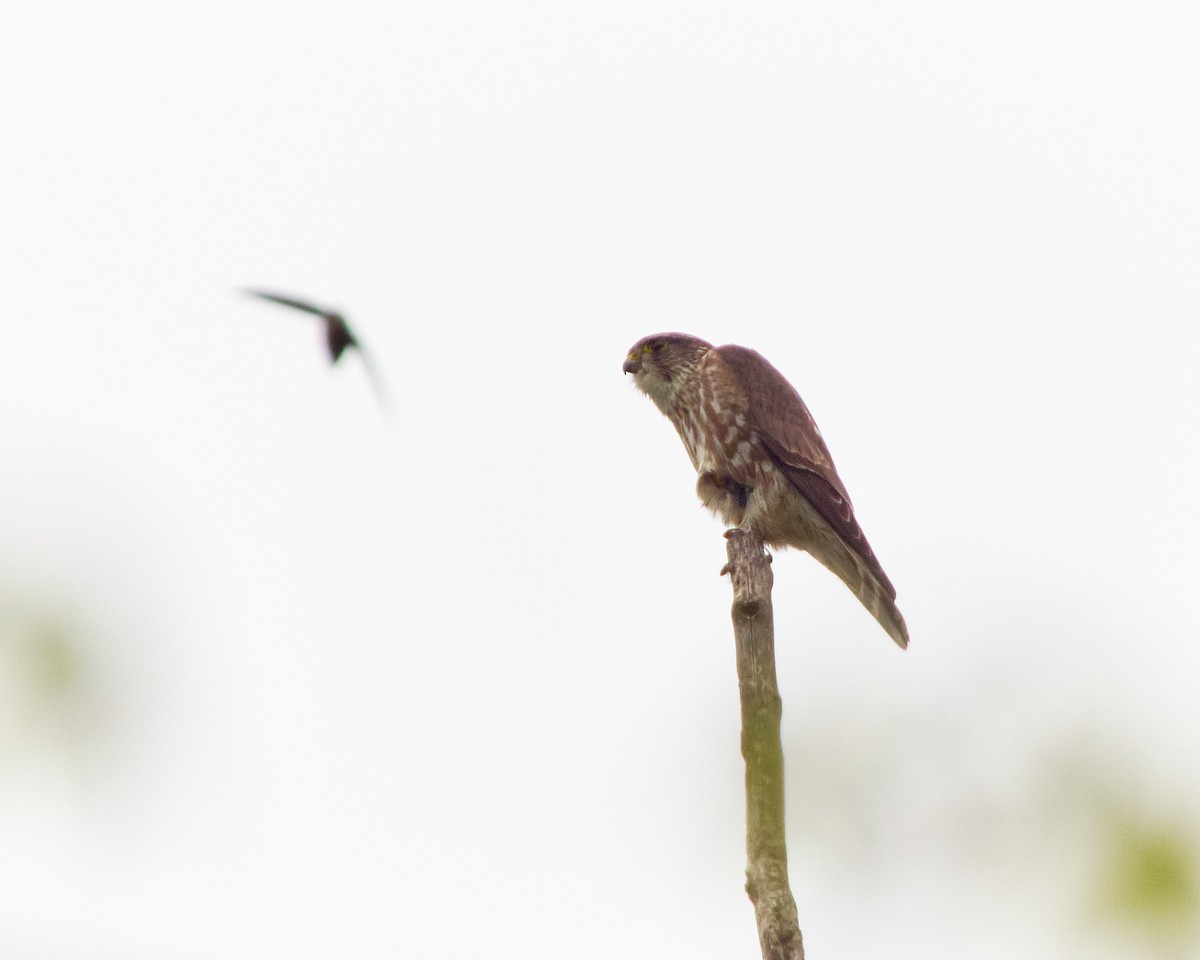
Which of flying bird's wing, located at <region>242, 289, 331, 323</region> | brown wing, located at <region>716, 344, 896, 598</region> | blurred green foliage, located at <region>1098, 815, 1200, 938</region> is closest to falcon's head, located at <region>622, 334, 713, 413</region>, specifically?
brown wing, located at <region>716, 344, 896, 598</region>

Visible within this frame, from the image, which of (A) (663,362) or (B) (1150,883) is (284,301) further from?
(A) (663,362)

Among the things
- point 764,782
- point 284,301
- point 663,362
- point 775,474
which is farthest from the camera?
point 663,362

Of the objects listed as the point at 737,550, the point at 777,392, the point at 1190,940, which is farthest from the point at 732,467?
the point at 1190,940

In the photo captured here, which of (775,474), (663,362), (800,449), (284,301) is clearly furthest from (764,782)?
(663,362)

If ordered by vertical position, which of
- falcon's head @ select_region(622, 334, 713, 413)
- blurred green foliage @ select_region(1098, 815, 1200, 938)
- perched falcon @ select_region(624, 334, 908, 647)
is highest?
falcon's head @ select_region(622, 334, 713, 413)

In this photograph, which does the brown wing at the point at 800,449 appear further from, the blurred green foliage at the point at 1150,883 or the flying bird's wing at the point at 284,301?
the flying bird's wing at the point at 284,301

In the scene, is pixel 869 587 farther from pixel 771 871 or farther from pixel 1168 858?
pixel 771 871

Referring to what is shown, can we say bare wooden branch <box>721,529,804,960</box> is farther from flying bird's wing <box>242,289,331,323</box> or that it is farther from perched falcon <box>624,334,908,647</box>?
perched falcon <box>624,334,908,647</box>
